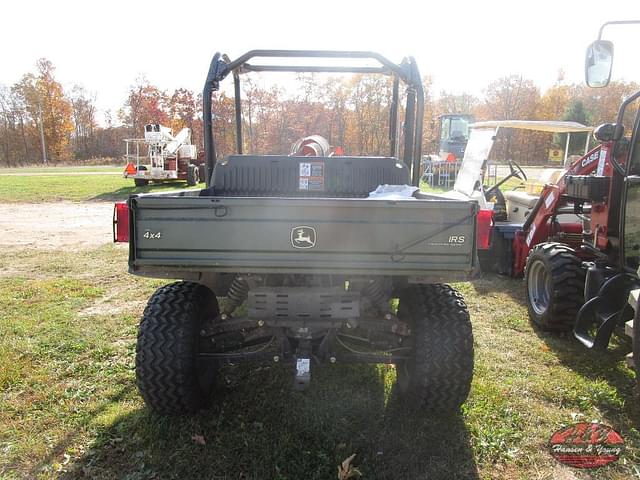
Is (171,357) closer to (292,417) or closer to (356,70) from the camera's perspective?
(292,417)

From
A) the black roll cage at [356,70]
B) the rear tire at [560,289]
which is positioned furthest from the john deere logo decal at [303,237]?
the rear tire at [560,289]

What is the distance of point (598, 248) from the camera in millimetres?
3967

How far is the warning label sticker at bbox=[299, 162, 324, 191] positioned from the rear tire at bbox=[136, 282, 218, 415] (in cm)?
153

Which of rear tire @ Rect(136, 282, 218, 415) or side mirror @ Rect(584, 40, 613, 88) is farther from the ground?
side mirror @ Rect(584, 40, 613, 88)

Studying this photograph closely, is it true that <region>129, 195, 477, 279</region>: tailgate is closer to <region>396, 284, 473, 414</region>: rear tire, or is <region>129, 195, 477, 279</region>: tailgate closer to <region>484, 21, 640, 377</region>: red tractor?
<region>396, 284, 473, 414</region>: rear tire

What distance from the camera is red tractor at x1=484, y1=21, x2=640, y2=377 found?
10.9ft

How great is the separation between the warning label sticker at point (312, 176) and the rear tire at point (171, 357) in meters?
1.53

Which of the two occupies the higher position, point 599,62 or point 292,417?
point 599,62

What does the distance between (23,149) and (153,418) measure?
53799 mm

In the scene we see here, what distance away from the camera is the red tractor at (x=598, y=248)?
10.9 ft

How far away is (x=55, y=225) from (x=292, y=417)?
27.3 ft

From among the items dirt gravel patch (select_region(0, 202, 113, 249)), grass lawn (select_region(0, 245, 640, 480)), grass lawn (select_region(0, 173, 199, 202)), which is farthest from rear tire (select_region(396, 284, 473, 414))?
grass lawn (select_region(0, 173, 199, 202))

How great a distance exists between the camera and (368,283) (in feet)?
9.34

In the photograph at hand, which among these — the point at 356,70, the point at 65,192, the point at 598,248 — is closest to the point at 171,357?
the point at 356,70
